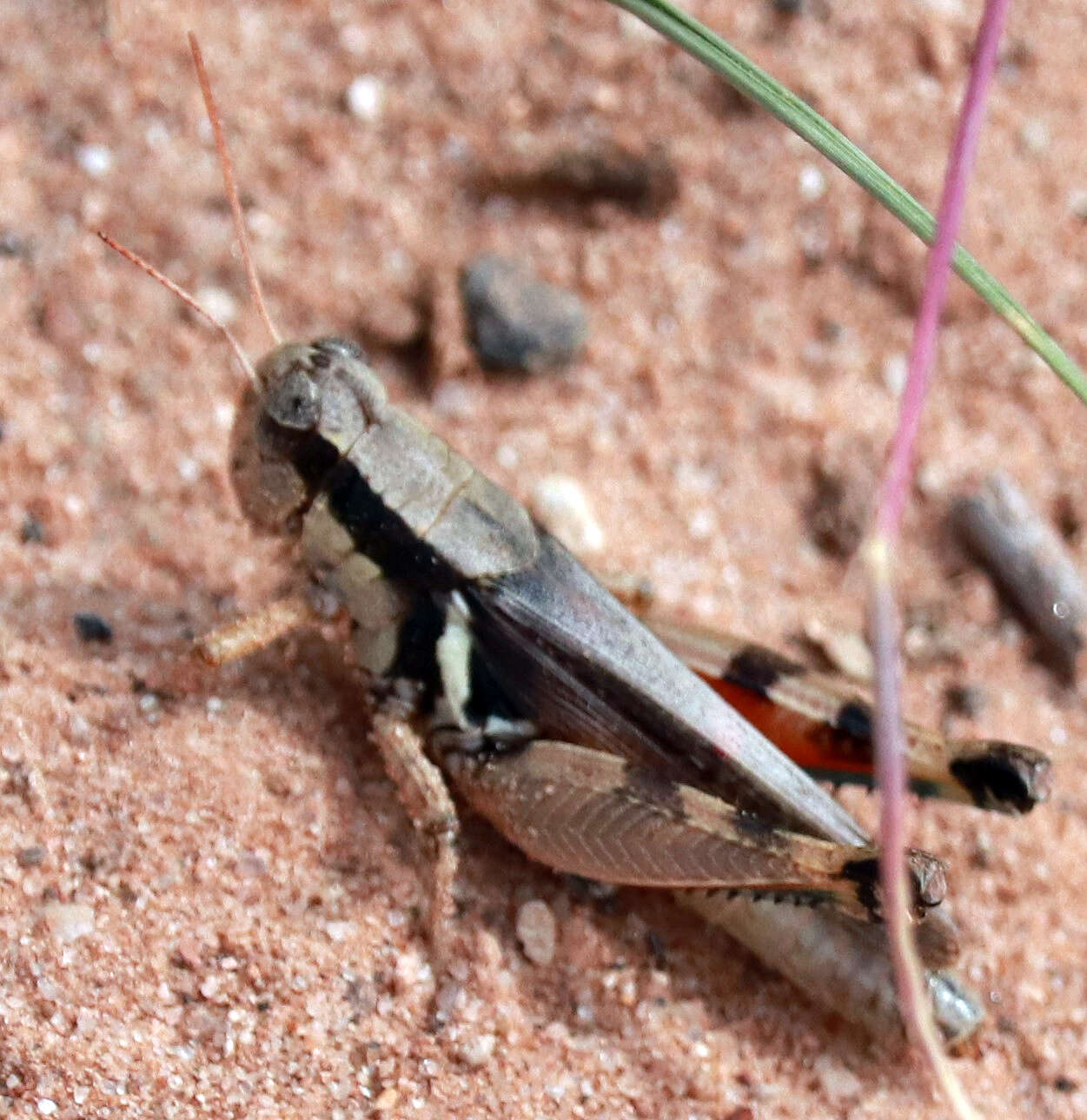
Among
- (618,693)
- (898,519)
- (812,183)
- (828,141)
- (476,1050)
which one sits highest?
(828,141)

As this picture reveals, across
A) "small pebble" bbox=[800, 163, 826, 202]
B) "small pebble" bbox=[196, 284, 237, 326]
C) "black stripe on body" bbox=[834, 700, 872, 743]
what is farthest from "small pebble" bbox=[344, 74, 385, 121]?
"black stripe on body" bbox=[834, 700, 872, 743]

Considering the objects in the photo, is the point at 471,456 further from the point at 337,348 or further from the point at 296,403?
the point at 296,403

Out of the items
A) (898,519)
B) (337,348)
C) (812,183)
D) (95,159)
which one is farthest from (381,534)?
(812,183)

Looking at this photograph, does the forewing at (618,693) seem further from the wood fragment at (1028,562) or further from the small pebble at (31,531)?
the wood fragment at (1028,562)

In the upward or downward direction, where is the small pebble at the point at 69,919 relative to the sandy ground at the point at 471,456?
downward

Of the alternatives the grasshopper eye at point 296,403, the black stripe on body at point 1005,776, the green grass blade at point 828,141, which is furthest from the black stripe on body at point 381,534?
the black stripe on body at point 1005,776

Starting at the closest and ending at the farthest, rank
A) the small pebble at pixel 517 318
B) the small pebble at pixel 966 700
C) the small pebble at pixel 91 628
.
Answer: the small pebble at pixel 91 628, the small pebble at pixel 966 700, the small pebble at pixel 517 318

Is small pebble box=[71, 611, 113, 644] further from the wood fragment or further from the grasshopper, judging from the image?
the wood fragment
